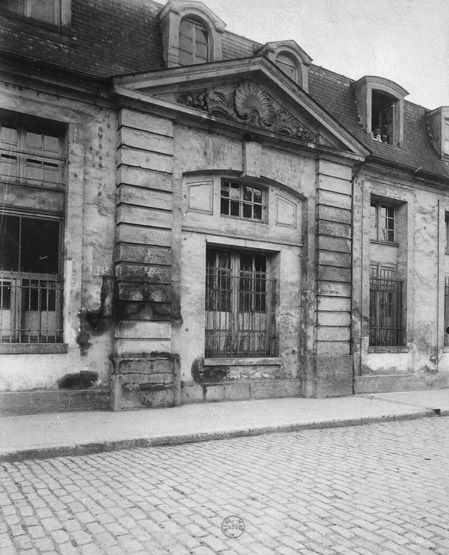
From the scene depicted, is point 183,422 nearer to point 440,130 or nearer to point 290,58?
point 290,58

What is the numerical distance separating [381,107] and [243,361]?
802 cm

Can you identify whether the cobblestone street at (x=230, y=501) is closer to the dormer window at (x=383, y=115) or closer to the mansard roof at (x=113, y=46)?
the mansard roof at (x=113, y=46)

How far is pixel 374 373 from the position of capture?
11.5m

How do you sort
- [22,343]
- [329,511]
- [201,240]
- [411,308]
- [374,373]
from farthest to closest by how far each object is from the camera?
[411,308] → [374,373] → [201,240] → [22,343] → [329,511]

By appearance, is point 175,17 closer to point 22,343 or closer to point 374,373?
point 22,343

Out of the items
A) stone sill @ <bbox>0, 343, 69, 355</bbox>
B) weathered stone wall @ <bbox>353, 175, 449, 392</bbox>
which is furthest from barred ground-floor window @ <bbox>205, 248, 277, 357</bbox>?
stone sill @ <bbox>0, 343, 69, 355</bbox>

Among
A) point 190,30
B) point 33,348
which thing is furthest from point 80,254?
point 190,30

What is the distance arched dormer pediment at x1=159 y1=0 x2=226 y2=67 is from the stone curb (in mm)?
6903

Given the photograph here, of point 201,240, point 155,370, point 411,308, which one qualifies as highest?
point 201,240

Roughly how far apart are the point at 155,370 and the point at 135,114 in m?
4.49

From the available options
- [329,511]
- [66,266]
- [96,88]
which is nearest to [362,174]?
[96,88]

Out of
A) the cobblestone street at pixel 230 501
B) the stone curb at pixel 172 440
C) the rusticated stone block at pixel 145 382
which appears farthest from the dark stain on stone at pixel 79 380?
the cobblestone street at pixel 230 501

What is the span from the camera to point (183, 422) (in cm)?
720

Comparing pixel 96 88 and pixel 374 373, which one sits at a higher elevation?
pixel 96 88
